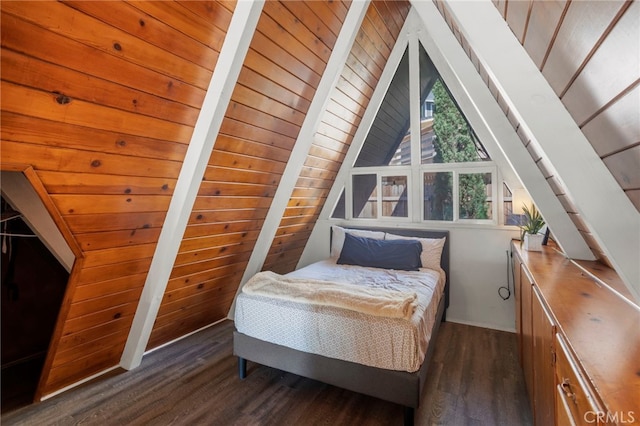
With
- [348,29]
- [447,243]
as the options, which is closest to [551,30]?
[348,29]

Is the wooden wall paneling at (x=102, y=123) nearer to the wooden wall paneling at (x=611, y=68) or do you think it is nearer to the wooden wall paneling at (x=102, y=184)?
the wooden wall paneling at (x=102, y=184)

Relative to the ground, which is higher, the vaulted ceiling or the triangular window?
the triangular window

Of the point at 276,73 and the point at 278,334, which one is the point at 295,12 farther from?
the point at 278,334

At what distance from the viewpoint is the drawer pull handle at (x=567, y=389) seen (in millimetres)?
830

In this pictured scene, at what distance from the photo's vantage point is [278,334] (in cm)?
203

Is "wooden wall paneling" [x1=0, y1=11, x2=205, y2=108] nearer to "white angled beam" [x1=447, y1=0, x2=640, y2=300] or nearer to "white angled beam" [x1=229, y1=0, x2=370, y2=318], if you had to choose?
"white angled beam" [x1=229, y1=0, x2=370, y2=318]

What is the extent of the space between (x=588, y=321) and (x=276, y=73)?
2.02 metres

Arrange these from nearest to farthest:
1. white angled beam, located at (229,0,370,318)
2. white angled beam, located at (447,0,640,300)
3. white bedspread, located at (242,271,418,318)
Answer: white angled beam, located at (447,0,640,300), white bedspread, located at (242,271,418,318), white angled beam, located at (229,0,370,318)

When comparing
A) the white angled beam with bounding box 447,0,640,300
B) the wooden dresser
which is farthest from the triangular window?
the white angled beam with bounding box 447,0,640,300

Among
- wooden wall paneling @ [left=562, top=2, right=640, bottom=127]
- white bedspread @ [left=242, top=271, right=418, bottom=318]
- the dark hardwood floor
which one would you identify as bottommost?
the dark hardwood floor

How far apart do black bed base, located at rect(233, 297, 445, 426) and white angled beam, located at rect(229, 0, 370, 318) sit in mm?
1063

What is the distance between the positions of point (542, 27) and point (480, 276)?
2806 mm

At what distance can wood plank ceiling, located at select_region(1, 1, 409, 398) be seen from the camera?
4.01 feet

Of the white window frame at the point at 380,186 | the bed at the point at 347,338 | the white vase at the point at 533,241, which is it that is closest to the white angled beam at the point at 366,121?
the white window frame at the point at 380,186
